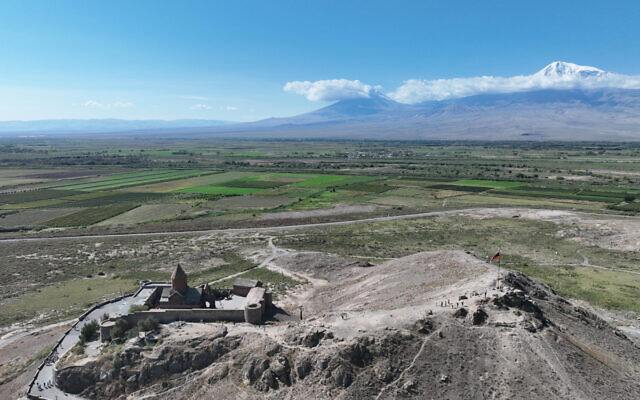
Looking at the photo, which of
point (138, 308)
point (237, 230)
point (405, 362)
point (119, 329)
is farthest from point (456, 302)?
point (237, 230)

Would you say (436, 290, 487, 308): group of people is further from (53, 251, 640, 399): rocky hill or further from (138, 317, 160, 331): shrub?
(138, 317, 160, 331): shrub

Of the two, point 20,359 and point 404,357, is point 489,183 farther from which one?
point 20,359

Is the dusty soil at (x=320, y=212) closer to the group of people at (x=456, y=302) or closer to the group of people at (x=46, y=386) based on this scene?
the group of people at (x=46, y=386)

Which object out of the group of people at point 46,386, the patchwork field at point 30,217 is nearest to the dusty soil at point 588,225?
the group of people at point 46,386

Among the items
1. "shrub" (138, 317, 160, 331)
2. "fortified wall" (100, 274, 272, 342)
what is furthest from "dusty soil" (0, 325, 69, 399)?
"shrub" (138, 317, 160, 331)

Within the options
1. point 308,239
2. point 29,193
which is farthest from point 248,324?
point 29,193

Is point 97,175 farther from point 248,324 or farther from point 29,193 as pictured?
point 248,324
